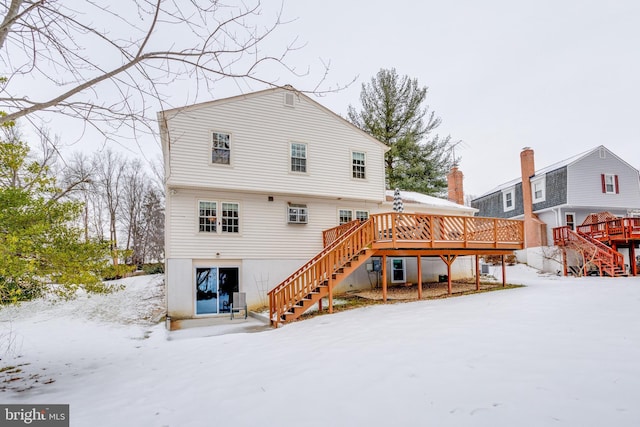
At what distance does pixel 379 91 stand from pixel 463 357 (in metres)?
25.9

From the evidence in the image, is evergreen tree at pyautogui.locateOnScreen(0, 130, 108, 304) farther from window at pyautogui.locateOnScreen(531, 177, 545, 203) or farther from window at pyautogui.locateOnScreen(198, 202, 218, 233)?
window at pyautogui.locateOnScreen(531, 177, 545, 203)

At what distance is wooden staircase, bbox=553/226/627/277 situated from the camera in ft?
53.3

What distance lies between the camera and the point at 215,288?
12.9 metres

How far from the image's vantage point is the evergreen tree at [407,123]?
89.8ft

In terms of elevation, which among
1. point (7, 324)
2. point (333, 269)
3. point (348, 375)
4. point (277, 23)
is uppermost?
point (277, 23)

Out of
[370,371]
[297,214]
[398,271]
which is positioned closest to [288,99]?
[297,214]

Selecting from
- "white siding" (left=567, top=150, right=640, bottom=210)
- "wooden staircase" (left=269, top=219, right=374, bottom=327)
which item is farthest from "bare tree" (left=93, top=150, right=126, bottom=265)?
"white siding" (left=567, top=150, right=640, bottom=210)

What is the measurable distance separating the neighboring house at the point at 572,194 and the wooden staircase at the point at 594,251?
2.39 meters

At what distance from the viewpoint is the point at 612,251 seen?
648 inches

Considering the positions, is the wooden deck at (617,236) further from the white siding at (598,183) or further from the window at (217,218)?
the window at (217,218)

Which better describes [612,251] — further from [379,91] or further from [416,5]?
[379,91]

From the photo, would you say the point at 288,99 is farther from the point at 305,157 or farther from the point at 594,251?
the point at 594,251

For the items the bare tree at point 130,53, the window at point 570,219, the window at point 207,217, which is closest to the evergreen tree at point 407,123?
the window at point 570,219

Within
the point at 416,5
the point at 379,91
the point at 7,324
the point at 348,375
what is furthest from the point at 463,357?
the point at 379,91
